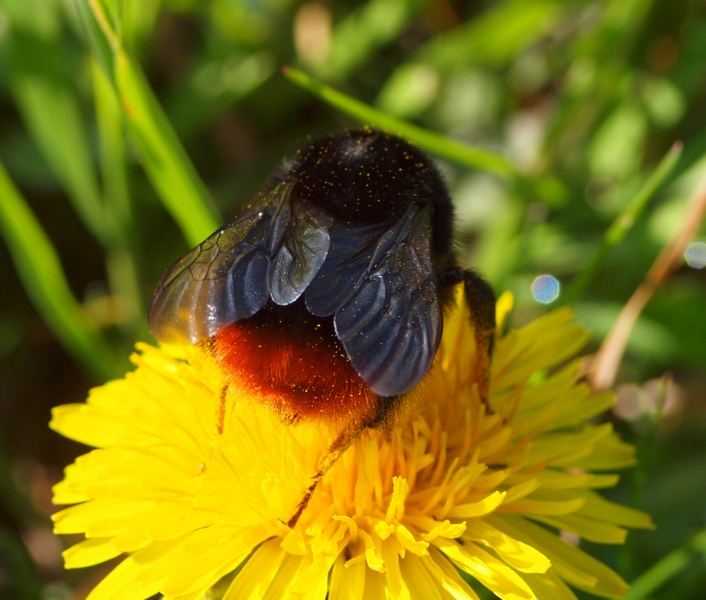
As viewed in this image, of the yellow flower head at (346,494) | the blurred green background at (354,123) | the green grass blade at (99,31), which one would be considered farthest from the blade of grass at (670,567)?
the green grass blade at (99,31)

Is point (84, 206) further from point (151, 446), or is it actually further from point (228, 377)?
point (228, 377)

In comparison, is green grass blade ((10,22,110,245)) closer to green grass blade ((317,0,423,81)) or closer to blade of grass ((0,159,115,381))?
blade of grass ((0,159,115,381))

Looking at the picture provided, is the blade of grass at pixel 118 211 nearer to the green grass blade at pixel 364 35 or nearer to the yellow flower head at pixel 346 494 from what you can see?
the green grass blade at pixel 364 35

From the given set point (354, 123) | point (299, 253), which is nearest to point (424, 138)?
point (354, 123)

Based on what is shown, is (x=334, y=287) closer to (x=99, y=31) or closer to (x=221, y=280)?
(x=221, y=280)

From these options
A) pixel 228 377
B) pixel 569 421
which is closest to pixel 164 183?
pixel 228 377

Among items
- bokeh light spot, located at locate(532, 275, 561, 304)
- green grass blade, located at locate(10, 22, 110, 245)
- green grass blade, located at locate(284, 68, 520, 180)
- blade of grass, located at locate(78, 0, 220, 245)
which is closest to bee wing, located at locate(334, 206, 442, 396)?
green grass blade, located at locate(284, 68, 520, 180)

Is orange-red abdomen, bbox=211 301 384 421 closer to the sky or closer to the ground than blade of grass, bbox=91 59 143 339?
closer to the ground
